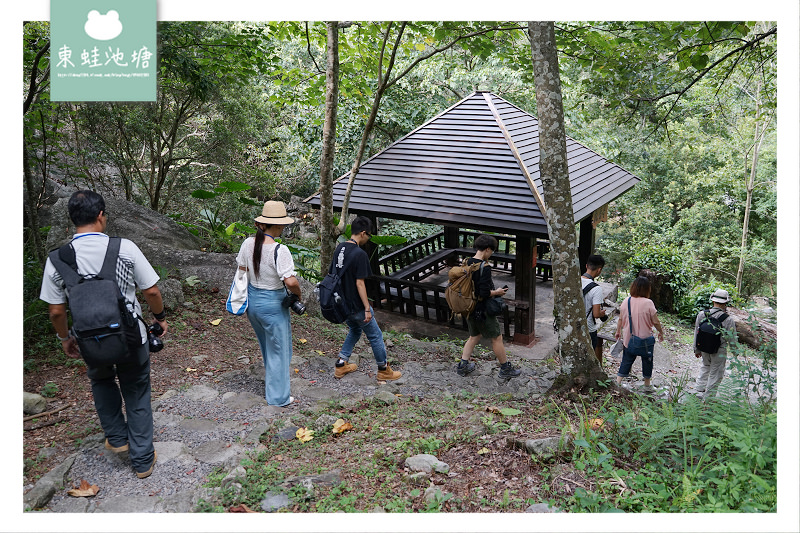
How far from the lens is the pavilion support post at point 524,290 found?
328 inches

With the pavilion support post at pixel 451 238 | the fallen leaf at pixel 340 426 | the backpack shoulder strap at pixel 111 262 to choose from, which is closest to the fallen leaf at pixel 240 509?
the fallen leaf at pixel 340 426

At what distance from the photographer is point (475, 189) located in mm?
8531

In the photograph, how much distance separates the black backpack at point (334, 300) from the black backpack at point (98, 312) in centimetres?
212

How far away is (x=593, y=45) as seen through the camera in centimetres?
816

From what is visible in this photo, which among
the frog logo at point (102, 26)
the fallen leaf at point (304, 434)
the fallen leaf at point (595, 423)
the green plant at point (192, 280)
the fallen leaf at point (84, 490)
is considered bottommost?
the fallen leaf at point (84, 490)

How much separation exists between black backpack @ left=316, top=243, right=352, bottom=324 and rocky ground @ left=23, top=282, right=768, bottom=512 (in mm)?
743

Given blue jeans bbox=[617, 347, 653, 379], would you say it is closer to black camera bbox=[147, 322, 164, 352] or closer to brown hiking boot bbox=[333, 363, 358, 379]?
brown hiking boot bbox=[333, 363, 358, 379]

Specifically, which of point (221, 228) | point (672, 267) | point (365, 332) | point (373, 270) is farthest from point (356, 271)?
point (672, 267)

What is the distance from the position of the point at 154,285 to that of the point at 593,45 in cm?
711

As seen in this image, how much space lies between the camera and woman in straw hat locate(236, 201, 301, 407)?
4.57 m

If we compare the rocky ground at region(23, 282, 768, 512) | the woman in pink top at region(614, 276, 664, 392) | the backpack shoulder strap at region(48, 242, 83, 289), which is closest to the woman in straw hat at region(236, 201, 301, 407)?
the rocky ground at region(23, 282, 768, 512)

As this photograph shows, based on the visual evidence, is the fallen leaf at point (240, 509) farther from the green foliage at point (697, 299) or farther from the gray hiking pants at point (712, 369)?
the green foliage at point (697, 299)
